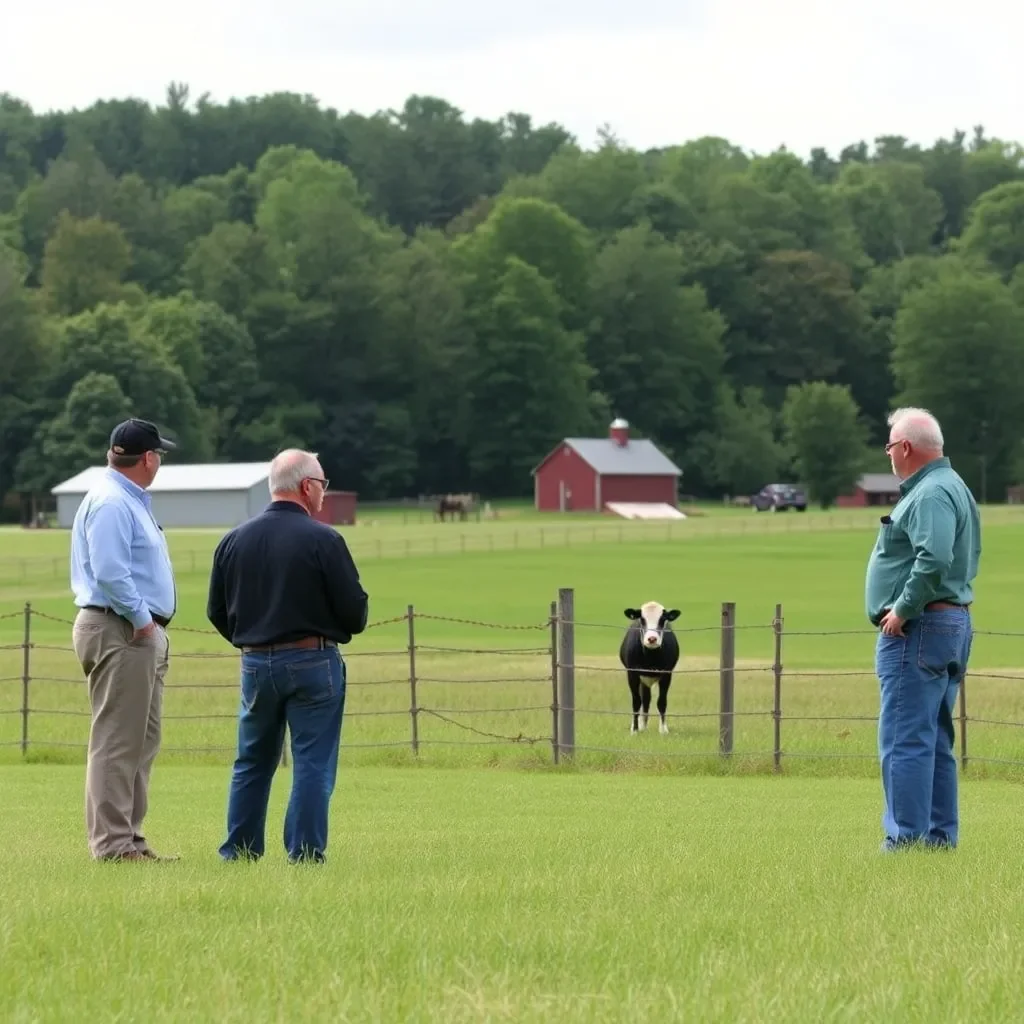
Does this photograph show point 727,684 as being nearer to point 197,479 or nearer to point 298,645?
point 298,645

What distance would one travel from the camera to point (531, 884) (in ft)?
25.0

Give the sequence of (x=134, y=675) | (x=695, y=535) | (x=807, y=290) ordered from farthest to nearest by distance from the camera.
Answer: (x=807, y=290) < (x=695, y=535) < (x=134, y=675)

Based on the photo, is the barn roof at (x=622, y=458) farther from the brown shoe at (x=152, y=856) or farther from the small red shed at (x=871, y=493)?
the brown shoe at (x=152, y=856)

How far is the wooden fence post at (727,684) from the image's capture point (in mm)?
18484

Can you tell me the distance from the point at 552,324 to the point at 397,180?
180ft

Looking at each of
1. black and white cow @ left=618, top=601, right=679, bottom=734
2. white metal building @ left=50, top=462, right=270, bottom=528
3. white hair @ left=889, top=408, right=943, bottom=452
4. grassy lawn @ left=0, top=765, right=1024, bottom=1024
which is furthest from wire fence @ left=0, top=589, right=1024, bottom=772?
white metal building @ left=50, top=462, right=270, bottom=528

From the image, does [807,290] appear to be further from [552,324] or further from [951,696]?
[951,696]

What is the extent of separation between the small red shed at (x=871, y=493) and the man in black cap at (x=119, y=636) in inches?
4681

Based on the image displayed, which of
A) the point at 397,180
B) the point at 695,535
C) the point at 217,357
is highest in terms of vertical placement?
the point at 397,180

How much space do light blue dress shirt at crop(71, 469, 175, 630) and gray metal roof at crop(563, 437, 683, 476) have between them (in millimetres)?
104710

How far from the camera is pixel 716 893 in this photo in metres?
7.46

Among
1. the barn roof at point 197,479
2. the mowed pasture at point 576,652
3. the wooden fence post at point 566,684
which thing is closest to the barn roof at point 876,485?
the mowed pasture at point 576,652

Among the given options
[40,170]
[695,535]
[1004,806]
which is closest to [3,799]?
[1004,806]

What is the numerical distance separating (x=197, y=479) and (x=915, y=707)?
305 ft
